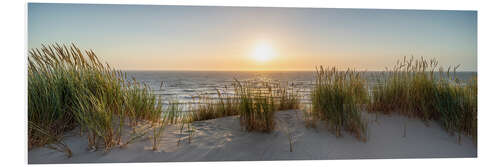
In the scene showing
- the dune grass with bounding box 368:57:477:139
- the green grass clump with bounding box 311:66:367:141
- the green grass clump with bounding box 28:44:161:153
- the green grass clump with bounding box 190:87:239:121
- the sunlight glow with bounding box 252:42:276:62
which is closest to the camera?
the green grass clump with bounding box 28:44:161:153

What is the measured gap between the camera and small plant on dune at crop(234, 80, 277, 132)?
6.98 ft

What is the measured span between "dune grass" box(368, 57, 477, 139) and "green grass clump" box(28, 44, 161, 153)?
98.8 inches

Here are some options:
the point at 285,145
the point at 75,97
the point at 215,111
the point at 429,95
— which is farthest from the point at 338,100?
the point at 75,97

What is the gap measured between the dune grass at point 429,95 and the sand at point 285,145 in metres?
0.10

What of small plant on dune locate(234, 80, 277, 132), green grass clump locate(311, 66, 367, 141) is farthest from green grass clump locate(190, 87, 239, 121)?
green grass clump locate(311, 66, 367, 141)

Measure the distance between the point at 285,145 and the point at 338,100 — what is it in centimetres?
65

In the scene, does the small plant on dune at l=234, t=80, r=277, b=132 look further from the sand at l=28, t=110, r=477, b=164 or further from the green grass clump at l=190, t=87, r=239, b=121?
the green grass clump at l=190, t=87, r=239, b=121

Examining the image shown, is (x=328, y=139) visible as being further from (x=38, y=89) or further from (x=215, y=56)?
(x=38, y=89)

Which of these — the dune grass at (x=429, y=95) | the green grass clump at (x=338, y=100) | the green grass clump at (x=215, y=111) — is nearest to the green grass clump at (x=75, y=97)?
the green grass clump at (x=215, y=111)

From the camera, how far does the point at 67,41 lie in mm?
2287

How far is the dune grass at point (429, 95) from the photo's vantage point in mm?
2223

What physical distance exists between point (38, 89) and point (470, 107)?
401 cm

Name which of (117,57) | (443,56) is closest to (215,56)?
(117,57)

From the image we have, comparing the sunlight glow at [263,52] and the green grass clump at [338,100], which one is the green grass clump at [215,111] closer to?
the sunlight glow at [263,52]
